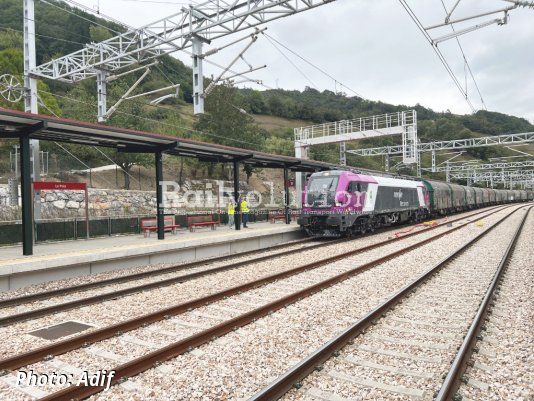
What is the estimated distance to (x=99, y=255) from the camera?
10844mm

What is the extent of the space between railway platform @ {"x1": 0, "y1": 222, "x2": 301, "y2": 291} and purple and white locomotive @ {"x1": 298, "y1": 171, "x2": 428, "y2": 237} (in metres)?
2.29

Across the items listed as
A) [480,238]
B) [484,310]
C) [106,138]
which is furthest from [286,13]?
[480,238]

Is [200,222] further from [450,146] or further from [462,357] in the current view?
[450,146]

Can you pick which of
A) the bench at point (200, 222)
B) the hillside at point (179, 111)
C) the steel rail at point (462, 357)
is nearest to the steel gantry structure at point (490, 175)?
the hillside at point (179, 111)

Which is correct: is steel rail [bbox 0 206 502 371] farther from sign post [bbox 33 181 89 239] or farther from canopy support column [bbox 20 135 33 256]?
sign post [bbox 33 181 89 239]

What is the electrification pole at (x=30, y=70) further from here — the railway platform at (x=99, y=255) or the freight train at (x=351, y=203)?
the freight train at (x=351, y=203)

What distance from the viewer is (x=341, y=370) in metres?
4.48

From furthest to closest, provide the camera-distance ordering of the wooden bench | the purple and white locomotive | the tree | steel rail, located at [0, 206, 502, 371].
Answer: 1. the tree
2. the wooden bench
3. the purple and white locomotive
4. steel rail, located at [0, 206, 502, 371]

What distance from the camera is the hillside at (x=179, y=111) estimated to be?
30.2 meters

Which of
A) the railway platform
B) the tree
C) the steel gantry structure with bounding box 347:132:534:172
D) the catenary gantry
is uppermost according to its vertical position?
the tree

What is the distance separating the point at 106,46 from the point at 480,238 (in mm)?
16247

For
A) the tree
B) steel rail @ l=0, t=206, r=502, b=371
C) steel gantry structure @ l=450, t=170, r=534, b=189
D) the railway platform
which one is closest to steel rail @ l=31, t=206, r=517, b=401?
steel rail @ l=0, t=206, r=502, b=371

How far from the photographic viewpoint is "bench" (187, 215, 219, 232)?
1797 centimetres

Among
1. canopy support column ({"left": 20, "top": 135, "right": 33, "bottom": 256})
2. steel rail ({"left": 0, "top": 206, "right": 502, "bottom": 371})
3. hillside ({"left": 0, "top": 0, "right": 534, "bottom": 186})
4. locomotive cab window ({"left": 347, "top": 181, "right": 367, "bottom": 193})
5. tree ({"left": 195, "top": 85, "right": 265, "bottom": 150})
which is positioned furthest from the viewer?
tree ({"left": 195, "top": 85, "right": 265, "bottom": 150})
